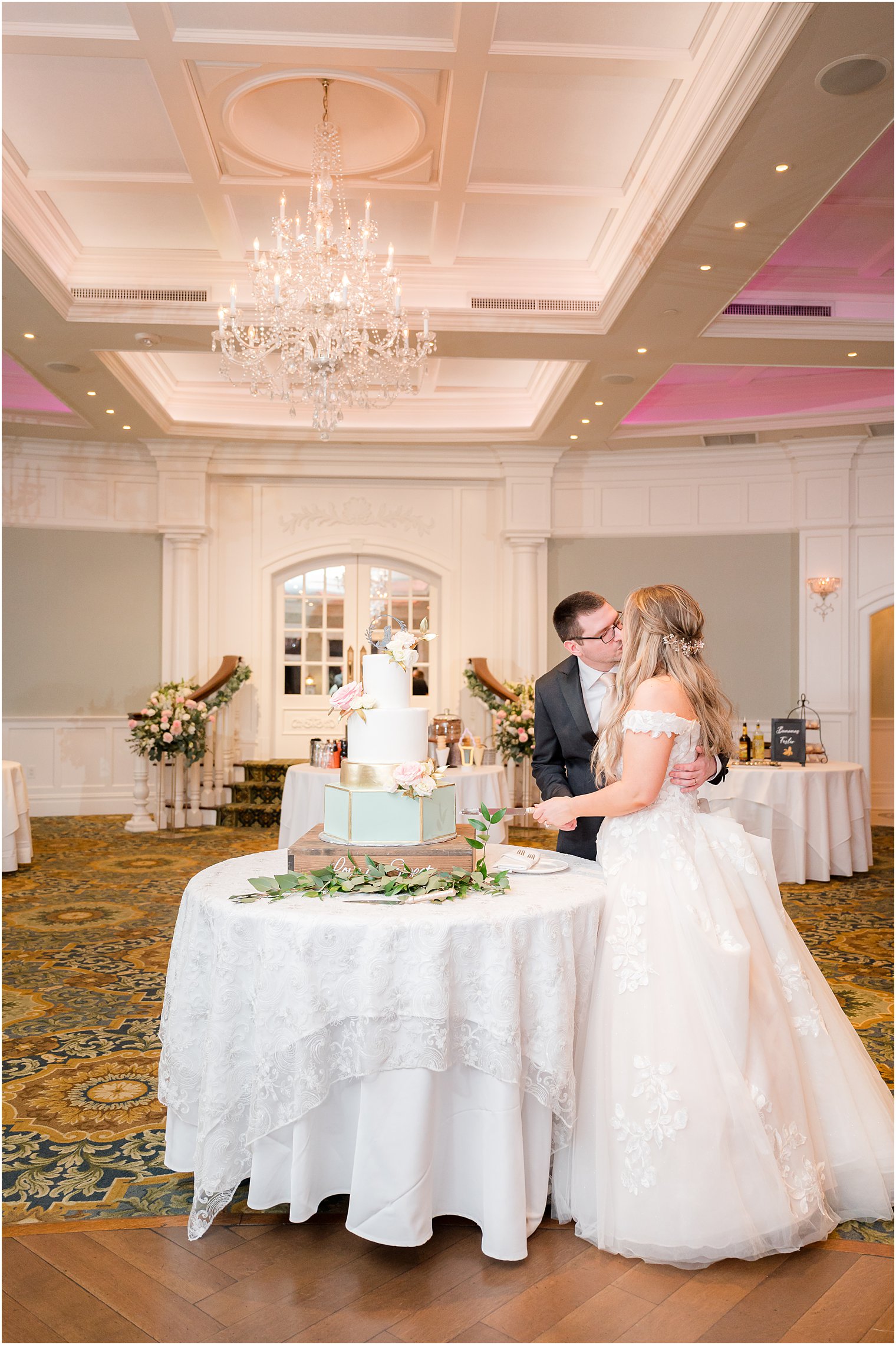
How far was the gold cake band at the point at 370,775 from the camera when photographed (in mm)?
2748

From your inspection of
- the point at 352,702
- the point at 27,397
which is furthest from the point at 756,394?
the point at 352,702

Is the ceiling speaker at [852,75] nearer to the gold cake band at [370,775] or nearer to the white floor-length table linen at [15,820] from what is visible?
the gold cake band at [370,775]

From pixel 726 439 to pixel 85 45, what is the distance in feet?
23.1

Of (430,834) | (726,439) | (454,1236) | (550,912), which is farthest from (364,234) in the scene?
(726,439)

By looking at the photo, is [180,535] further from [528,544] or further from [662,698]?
[662,698]

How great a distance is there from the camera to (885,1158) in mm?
2596

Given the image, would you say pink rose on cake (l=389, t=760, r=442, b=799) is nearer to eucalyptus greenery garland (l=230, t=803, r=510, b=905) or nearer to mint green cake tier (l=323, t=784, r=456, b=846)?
mint green cake tier (l=323, t=784, r=456, b=846)

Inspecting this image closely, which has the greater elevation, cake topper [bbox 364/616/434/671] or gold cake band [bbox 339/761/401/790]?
cake topper [bbox 364/616/434/671]

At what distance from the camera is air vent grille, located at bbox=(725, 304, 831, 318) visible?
6.80m

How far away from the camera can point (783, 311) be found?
22.4 ft

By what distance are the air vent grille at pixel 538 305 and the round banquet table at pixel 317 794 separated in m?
3.28

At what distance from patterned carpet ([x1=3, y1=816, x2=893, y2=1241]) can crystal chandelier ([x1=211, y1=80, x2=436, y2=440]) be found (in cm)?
325

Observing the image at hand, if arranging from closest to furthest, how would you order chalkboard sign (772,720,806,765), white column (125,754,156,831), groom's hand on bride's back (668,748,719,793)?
groom's hand on bride's back (668,748,719,793) → chalkboard sign (772,720,806,765) → white column (125,754,156,831)

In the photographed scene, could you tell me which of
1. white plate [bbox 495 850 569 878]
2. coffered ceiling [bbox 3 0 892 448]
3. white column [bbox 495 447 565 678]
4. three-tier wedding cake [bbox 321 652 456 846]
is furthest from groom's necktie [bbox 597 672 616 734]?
white column [bbox 495 447 565 678]
